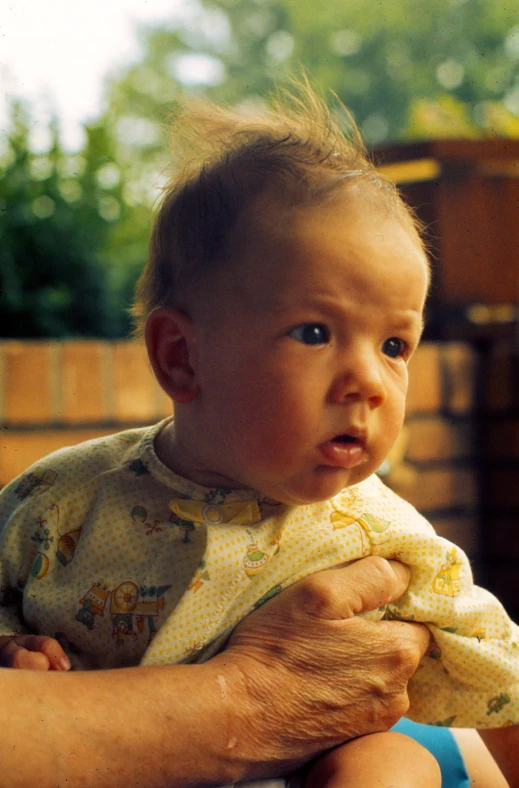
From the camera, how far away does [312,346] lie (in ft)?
2.63

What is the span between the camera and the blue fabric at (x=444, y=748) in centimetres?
102

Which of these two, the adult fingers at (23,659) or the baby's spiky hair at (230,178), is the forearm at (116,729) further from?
the baby's spiky hair at (230,178)

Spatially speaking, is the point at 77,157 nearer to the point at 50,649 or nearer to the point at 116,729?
the point at 50,649

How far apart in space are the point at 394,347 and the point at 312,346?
0.10 metres

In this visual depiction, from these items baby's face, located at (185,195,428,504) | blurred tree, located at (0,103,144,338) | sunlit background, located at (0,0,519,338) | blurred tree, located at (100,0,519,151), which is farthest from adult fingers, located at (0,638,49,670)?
blurred tree, located at (100,0,519,151)

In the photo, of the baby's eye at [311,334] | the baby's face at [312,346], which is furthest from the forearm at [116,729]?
the baby's eye at [311,334]

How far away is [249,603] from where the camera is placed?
0.88m

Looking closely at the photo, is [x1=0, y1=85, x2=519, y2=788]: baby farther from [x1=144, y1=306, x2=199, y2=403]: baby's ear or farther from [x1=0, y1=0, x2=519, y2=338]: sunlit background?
[x1=0, y1=0, x2=519, y2=338]: sunlit background

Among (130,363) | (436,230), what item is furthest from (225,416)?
(436,230)

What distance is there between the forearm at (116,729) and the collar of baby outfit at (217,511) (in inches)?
6.0

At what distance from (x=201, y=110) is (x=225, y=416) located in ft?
1.37

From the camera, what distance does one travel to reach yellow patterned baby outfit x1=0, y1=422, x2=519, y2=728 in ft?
2.82

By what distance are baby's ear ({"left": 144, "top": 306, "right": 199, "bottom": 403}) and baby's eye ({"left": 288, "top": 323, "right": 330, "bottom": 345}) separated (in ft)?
0.41

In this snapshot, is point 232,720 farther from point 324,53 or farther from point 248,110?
point 324,53
